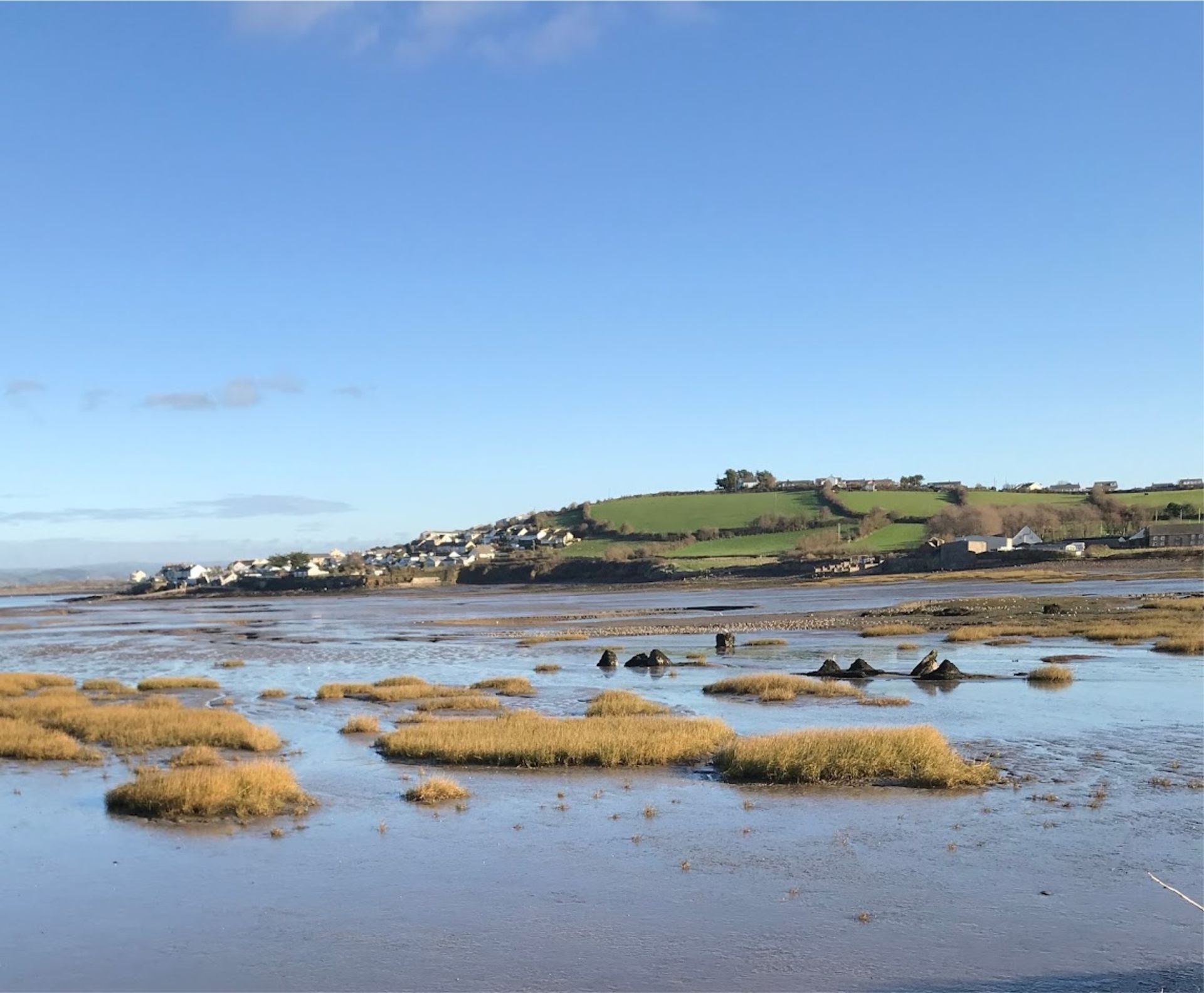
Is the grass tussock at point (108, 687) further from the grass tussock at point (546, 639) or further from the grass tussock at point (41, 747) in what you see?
the grass tussock at point (546, 639)

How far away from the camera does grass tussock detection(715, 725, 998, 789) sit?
22.7 m

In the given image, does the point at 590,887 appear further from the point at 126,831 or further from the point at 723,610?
the point at 723,610

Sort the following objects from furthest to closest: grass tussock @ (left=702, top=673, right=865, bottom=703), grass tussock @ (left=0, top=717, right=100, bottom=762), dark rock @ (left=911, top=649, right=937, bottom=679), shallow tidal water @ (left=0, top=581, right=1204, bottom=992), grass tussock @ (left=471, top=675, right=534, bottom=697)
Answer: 1. dark rock @ (left=911, top=649, right=937, bottom=679)
2. grass tussock @ (left=471, top=675, right=534, bottom=697)
3. grass tussock @ (left=702, top=673, right=865, bottom=703)
4. grass tussock @ (left=0, top=717, right=100, bottom=762)
5. shallow tidal water @ (left=0, top=581, right=1204, bottom=992)

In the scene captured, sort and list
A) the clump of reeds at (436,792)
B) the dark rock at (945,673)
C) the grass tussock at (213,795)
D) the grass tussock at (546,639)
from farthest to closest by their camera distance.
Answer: the grass tussock at (546,639) → the dark rock at (945,673) → the clump of reeds at (436,792) → the grass tussock at (213,795)

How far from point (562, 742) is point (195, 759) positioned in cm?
888

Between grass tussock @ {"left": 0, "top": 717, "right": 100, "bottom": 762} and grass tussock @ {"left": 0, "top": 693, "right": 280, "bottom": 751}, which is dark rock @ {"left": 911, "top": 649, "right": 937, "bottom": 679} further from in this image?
grass tussock @ {"left": 0, "top": 717, "right": 100, "bottom": 762}

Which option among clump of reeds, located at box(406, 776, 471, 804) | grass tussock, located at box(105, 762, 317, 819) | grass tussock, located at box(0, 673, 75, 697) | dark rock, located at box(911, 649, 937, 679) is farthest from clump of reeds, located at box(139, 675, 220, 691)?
dark rock, located at box(911, 649, 937, 679)

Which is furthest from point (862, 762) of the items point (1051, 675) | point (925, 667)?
point (925, 667)

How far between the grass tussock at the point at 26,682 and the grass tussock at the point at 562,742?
22524mm

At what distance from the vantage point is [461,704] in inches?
1464

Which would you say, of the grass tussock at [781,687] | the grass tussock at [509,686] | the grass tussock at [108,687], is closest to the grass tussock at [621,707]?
the grass tussock at [781,687]

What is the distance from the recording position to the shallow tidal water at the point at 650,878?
13180 millimetres

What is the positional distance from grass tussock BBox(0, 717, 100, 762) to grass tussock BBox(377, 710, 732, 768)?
313 inches

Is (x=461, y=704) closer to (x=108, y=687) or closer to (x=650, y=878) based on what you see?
(x=108, y=687)
